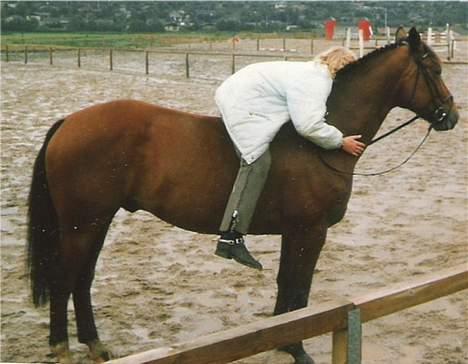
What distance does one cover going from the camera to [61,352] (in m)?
4.40

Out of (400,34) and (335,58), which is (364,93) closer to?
(335,58)

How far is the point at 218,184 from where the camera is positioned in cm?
441

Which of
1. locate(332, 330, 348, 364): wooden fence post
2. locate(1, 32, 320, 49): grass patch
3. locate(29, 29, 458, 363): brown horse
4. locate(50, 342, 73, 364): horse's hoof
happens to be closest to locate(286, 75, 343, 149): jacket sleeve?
locate(29, 29, 458, 363): brown horse

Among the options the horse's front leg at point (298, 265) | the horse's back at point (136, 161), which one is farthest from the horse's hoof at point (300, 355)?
the horse's back at point (136, 161)

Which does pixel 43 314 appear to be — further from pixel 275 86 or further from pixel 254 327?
pixel 254 327

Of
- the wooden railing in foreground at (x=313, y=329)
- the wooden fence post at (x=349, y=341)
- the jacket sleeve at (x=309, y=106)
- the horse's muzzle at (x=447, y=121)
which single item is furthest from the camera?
the horse's muzzle at (x=447, y=121)

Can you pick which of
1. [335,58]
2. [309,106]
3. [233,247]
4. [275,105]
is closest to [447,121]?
[335,58]

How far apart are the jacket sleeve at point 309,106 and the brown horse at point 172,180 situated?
0.18m

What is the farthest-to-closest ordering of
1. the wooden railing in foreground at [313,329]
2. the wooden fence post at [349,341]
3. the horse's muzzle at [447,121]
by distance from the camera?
the horse's muzzle at [447,121]
the wooden fence post at [349,341]
the wooden railing in foreground at [313,329]

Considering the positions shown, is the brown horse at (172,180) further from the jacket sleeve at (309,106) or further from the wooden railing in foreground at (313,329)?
the wooden railing in foreground at (313,329)

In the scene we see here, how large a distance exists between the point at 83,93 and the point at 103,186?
16647 millimetres

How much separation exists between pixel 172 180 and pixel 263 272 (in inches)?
81.5

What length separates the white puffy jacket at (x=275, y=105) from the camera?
13.8 feet

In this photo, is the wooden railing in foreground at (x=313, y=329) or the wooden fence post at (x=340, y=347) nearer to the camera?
the wooden railing in foreground at (x=313, y=329)
